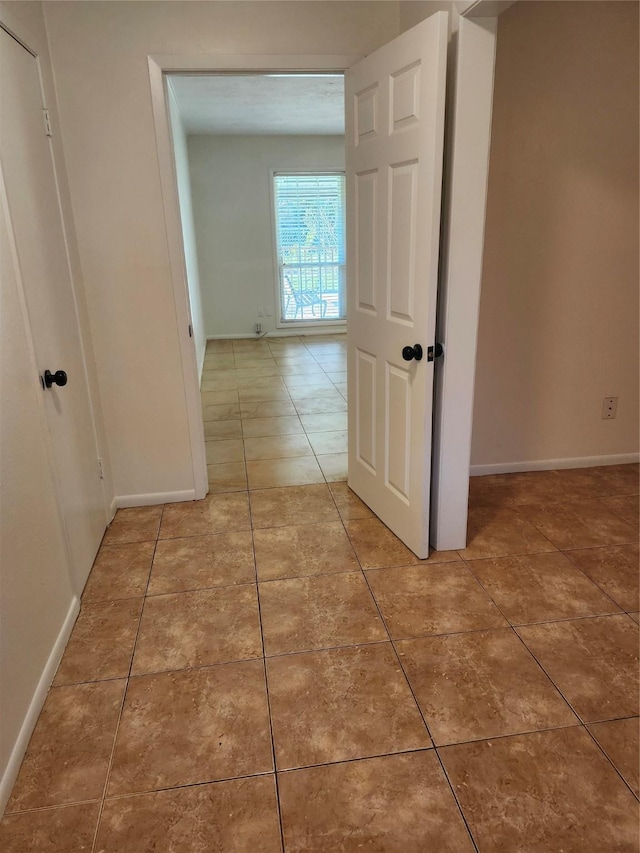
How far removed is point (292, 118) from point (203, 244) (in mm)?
1908

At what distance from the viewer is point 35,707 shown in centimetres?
165

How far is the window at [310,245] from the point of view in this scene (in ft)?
23.8

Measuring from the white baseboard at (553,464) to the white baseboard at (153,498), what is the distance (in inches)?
62.6

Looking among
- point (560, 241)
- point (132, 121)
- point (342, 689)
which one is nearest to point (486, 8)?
point (560, 241)

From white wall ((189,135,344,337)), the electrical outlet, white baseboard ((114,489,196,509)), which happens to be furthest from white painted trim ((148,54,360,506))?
white wall ((189,135,344,337))

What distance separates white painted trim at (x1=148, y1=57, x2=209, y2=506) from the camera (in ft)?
8.03

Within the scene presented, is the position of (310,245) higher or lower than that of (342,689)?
higher

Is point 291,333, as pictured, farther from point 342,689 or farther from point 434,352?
point 342,689

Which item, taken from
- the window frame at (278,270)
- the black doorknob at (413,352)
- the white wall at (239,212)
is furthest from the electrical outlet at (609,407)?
the white wall at (239,212)

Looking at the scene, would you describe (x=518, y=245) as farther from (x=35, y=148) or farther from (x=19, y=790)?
(x=19, y=790)

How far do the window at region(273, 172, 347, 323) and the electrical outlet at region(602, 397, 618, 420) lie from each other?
4.45 metres

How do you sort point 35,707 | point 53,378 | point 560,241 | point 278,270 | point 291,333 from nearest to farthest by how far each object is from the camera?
point 35,707 → point 53,378 → point 560,241 → point 278,270 → point 291,333

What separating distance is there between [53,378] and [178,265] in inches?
36.8

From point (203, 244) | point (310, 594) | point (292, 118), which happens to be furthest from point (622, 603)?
point (203, 244)
